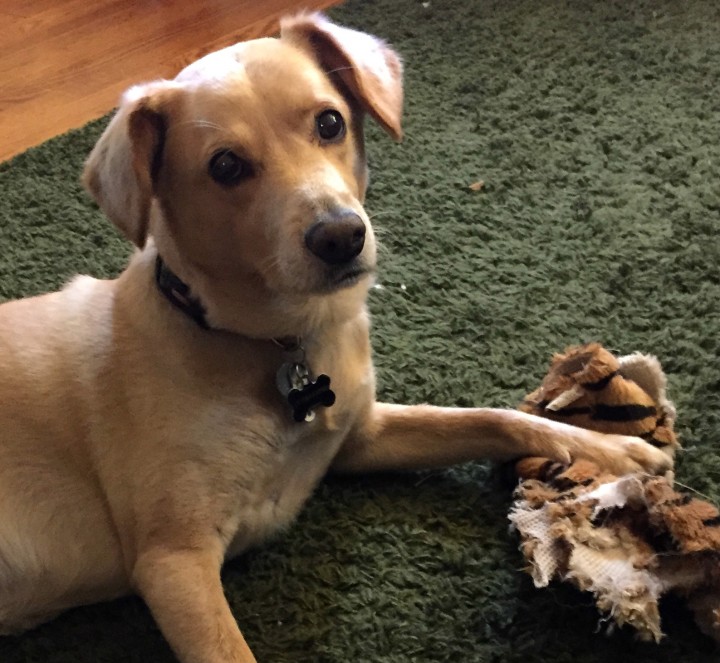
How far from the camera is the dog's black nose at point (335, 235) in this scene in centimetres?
134

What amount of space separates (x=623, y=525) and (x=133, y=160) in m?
0.99

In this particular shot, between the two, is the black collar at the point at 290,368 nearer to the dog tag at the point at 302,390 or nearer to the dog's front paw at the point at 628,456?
the dog tag at the point at 302,390

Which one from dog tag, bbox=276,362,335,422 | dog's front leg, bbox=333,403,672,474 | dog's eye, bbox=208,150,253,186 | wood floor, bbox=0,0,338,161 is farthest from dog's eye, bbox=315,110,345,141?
wood floor, bbox=0,0,338,161

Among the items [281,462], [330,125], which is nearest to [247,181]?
[330,125]

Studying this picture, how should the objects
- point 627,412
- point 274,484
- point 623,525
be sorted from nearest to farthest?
point 623,525, point 274,484, point 627,412

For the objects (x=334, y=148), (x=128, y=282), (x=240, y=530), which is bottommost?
(x=240, y=530)

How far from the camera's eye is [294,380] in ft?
5.05

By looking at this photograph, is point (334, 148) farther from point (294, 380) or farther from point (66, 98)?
point (66, 98)

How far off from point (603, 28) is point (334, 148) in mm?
1871

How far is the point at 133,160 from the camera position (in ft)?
4.55

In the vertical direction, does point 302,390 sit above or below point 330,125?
below

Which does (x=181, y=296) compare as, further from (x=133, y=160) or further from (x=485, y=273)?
(x=485, y=273)

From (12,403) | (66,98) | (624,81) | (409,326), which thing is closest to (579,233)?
(409,326)

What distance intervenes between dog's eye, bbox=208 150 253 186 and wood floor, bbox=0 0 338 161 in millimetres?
1702
